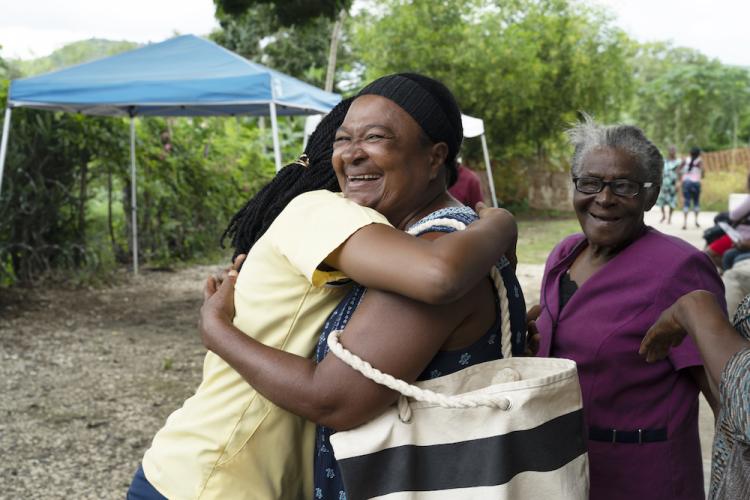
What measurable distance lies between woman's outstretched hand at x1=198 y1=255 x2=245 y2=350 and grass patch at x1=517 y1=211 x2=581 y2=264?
11028 millimetres

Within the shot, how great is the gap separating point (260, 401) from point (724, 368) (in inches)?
32.3

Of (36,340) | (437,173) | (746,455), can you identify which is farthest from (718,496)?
(36,340)

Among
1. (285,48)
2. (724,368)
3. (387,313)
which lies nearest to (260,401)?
(387,313)

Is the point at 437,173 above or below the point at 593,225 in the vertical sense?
above

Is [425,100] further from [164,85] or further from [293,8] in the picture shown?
[164,85]

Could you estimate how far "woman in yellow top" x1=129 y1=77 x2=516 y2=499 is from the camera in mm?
1312

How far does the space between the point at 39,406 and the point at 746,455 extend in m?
4.98

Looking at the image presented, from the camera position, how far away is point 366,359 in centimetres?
131

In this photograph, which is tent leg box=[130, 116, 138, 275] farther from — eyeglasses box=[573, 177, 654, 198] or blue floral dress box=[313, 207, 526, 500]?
blue floral dress box=[313, 207, 526, 500]

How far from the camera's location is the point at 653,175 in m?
A: 2.24

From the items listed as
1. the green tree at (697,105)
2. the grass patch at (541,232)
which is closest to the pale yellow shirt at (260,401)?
the grass patch at (541,232)

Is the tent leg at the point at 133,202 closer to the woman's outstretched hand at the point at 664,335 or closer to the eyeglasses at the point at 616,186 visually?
the eyeglasses at the point at 616,186

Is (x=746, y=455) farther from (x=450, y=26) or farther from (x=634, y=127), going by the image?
(x=450, y=26)

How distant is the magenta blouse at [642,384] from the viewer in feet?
6.54
